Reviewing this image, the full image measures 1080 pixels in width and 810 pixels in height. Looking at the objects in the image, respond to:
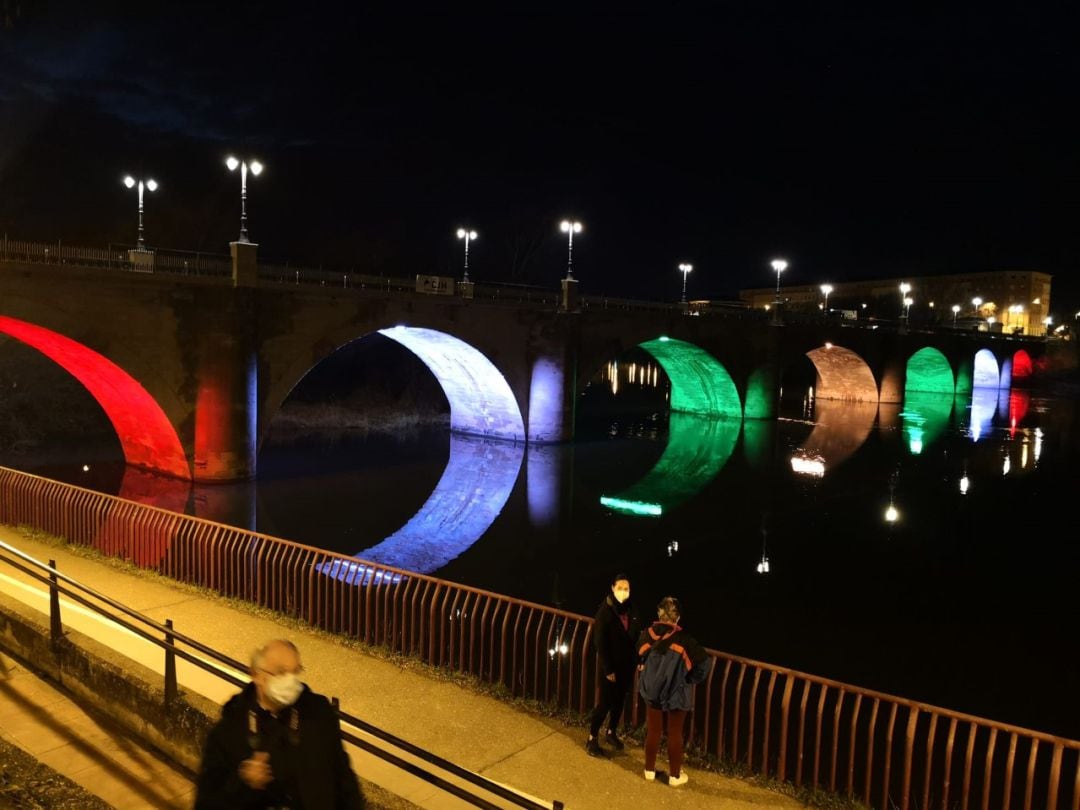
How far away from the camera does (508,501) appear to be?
24.2 meters

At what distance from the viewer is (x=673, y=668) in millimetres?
6219

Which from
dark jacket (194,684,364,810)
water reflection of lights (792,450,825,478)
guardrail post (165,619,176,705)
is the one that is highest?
dark jacket (194,684,364,810)

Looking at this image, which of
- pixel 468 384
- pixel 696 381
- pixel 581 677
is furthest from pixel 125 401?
pixel 696 381

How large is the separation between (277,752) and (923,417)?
55.5 meters

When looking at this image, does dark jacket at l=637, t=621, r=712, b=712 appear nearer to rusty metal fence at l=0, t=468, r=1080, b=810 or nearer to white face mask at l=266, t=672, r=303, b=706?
rusty metal fence at l=0, t=468, r=1080, b=810

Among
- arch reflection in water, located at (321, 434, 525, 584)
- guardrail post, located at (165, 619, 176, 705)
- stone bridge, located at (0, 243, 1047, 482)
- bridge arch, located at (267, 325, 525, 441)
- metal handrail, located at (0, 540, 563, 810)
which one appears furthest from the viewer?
bridge arch, located at (267, 325, 525, 441)

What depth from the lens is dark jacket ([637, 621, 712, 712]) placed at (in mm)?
6219

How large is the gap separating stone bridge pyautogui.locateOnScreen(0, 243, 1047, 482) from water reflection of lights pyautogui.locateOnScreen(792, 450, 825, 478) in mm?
9087

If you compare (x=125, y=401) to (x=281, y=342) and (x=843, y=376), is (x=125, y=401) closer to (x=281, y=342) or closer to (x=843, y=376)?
(x=281, y=342)

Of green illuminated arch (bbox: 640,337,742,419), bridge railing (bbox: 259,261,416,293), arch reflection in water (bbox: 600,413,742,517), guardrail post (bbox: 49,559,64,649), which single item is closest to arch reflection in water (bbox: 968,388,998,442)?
green illuminated arch (bbox: 640,337,742,419)

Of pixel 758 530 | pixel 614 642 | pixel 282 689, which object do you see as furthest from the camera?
pixel 758 530

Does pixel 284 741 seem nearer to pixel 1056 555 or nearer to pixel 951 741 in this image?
pixel 951 741

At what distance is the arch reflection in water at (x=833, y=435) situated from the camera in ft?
108

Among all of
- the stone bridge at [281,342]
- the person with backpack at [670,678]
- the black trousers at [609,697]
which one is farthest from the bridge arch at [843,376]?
the person with backpack at [670,678]
